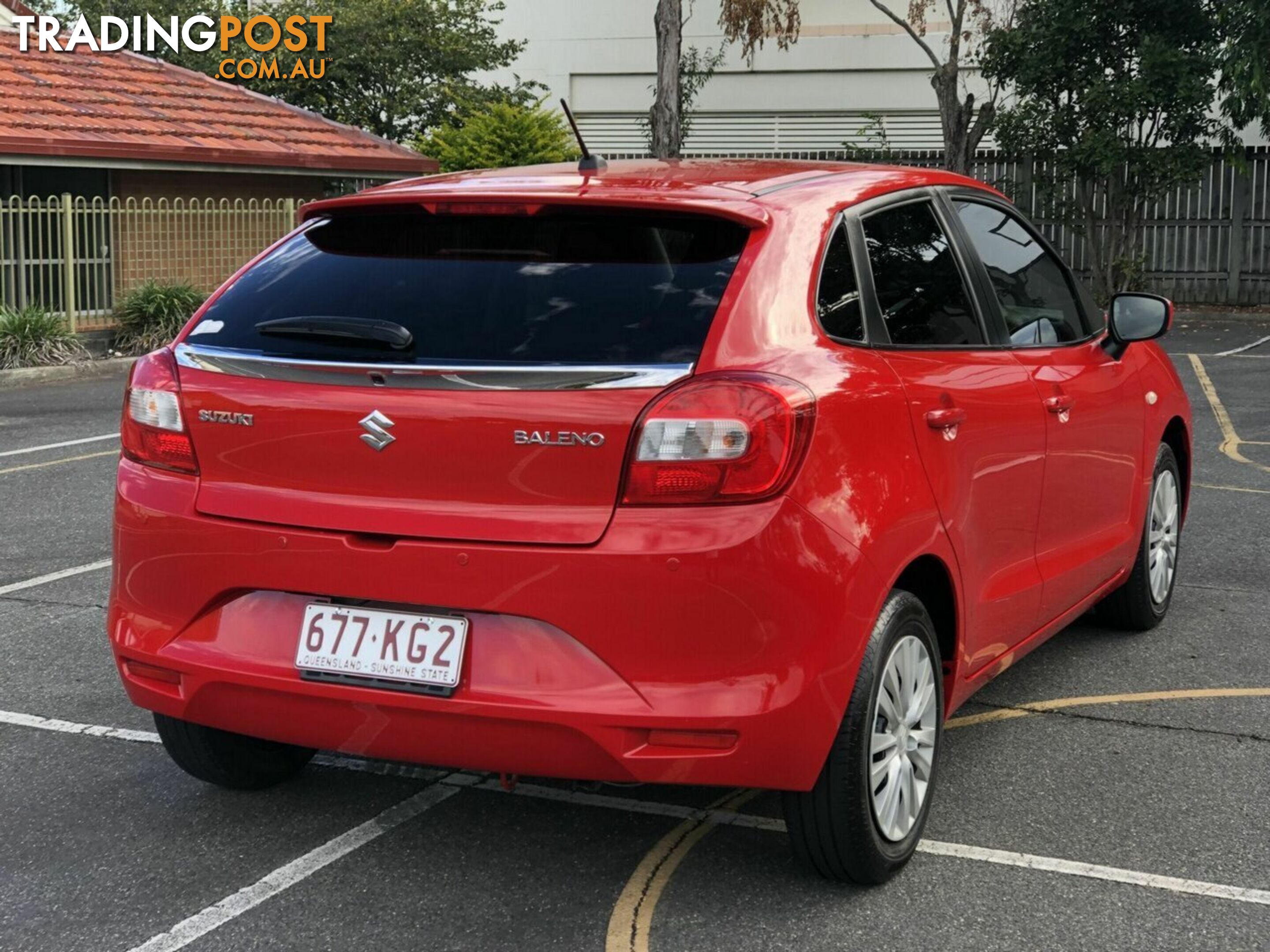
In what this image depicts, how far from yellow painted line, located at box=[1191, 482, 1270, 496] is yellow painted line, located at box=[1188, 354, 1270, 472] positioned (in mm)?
718

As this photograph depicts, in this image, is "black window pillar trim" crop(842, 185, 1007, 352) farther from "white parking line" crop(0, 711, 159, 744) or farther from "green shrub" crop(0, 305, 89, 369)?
"green shrub" crop(0, 305, 89, 369)

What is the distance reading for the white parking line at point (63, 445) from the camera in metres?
10.8

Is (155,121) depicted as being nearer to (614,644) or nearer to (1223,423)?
(1223,423)

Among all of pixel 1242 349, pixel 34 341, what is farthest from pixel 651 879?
Result: pixel 1242 349

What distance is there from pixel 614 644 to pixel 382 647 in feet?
1.69

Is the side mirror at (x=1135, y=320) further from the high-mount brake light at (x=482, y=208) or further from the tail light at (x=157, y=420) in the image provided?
the tail light at (x=157, y=420)

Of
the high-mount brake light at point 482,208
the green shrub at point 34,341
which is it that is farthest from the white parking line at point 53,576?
the green shrub at point 34,341

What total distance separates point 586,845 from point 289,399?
51.5 inches

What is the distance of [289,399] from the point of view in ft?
11.9

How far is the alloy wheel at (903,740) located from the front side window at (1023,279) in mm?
1269

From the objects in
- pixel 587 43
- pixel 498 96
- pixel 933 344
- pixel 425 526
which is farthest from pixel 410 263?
pixel 587 43

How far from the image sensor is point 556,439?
3371mm

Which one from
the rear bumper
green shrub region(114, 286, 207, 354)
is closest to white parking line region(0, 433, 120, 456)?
green shrub region(114, 286, 207, 354)

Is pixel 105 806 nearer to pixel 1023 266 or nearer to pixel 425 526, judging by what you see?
pixel 425 526
